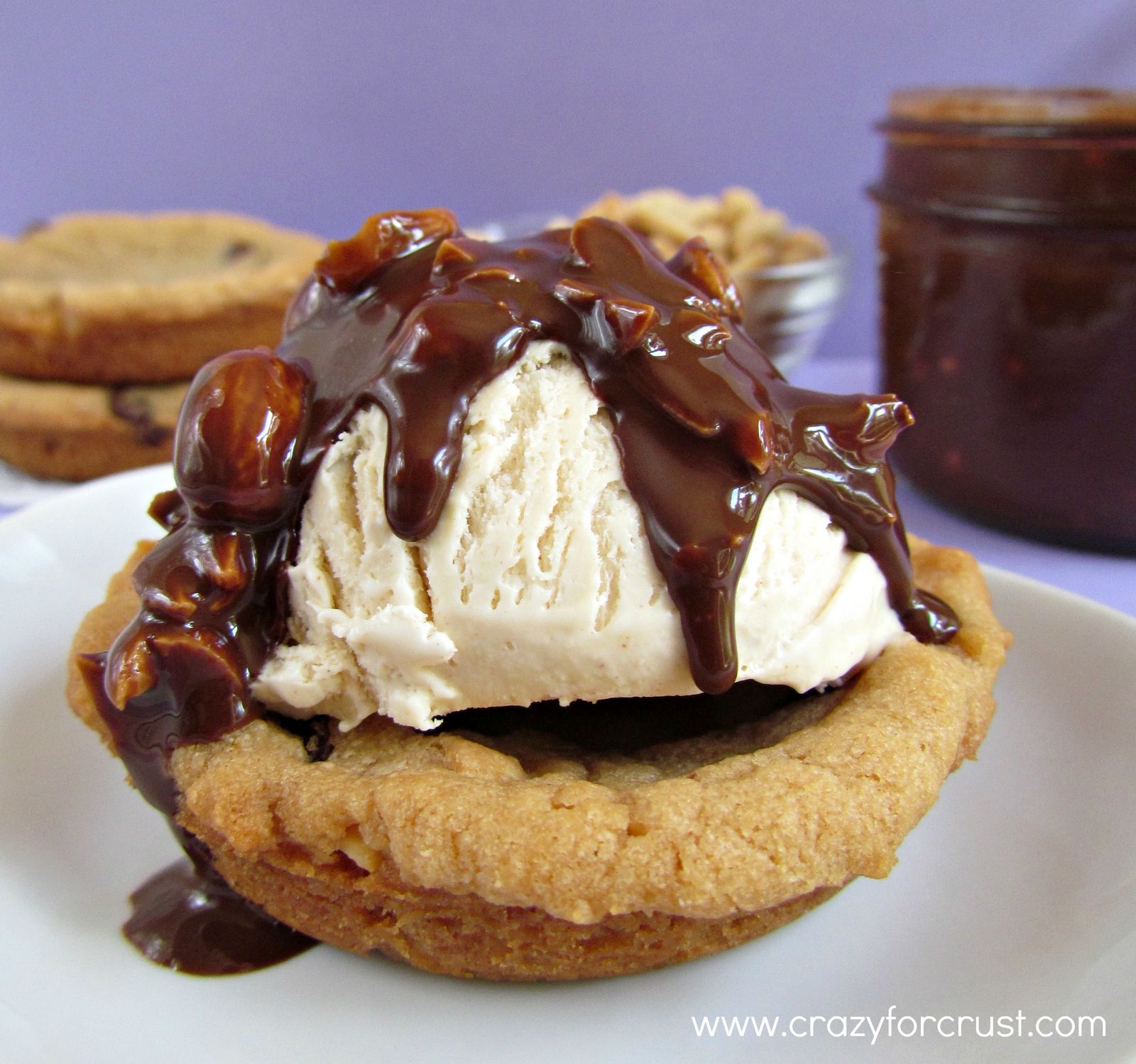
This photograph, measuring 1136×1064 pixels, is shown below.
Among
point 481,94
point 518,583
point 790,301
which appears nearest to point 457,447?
point 518,583

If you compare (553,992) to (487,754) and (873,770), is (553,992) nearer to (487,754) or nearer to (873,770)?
(487,754)

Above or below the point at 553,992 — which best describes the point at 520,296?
above

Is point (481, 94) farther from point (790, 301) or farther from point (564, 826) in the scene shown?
point (564, 826)

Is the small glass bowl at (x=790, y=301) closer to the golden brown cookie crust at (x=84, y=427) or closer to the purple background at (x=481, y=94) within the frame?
the purple background at (x=481, y=94)

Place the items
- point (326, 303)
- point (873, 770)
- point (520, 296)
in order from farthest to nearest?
point (326, 303) → point (520, 296) → point (873, 770)

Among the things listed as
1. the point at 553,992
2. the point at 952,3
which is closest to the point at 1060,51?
the point at 952,3

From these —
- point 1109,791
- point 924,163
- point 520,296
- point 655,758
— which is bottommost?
point 1109,791
